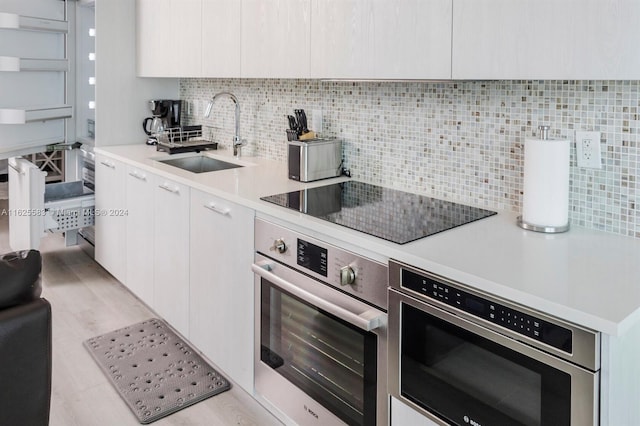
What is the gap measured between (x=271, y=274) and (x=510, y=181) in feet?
3.11

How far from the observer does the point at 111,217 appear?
3553 mm

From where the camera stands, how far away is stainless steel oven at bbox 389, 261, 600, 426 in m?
1.21

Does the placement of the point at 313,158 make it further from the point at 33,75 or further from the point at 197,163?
the point at 33,75

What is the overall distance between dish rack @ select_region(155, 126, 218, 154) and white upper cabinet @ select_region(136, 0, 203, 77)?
14.5 inches

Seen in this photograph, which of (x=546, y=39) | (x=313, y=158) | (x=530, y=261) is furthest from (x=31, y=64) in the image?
(x=530, y=261)

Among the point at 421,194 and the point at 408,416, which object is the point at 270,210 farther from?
the point at 408,416

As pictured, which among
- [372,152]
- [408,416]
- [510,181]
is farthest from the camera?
[372,152]

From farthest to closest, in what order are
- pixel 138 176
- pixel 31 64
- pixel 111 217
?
pixel 31 64 → pixel 111 217 → pixel 138 176

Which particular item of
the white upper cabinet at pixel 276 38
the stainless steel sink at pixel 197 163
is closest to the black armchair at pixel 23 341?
the white upper cabinet at pixel 276 38

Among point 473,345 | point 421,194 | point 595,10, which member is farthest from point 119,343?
point 595,10

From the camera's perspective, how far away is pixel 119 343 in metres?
2.90

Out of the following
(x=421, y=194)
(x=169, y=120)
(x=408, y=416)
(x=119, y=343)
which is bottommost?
(x=119, y=343)

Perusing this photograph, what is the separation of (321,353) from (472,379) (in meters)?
0.66

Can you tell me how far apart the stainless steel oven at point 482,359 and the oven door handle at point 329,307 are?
0.05 metres
